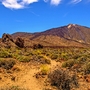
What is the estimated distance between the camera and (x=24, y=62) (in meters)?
19.9

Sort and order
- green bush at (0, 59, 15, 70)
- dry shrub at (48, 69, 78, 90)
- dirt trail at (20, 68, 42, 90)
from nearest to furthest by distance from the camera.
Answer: dry shrub at (48, 69, 78, 90) < dirt trail at (20, 68, 42, 90) < green bush at (0, 59, 15, 70)

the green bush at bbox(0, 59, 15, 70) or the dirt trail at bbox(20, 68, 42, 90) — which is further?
the green bush at bbox(0, 59, 15, 70)

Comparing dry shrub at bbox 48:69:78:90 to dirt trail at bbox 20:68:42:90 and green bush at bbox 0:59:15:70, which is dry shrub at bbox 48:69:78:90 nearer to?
dirt trail at bbox 20:68:42:90

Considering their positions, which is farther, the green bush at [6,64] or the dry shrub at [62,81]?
the green bush at [6,64]

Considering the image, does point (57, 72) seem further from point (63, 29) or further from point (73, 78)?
point (63, 29)

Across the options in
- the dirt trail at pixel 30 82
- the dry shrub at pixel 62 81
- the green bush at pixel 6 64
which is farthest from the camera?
the green bush at pixel 6 64

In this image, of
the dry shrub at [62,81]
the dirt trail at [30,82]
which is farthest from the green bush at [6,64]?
the dry shrub at [62,81]

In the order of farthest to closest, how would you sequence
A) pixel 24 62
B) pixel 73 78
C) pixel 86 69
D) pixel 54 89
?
pixel 24 62 → pixel 86 69 → pixel 73 78 → pixel 54 89

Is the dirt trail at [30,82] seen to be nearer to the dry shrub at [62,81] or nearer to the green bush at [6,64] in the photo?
the dry shrub at [62,81]

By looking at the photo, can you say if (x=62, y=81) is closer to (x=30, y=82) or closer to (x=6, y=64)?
(x=30, y=82)

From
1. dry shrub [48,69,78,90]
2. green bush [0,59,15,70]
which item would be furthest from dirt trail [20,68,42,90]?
green bush [0,59,15,70]

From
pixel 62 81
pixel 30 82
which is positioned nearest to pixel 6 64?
pixel 30 82

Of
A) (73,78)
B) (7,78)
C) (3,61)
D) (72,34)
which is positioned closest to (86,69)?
(73,78)

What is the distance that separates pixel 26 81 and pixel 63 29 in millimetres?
185662
